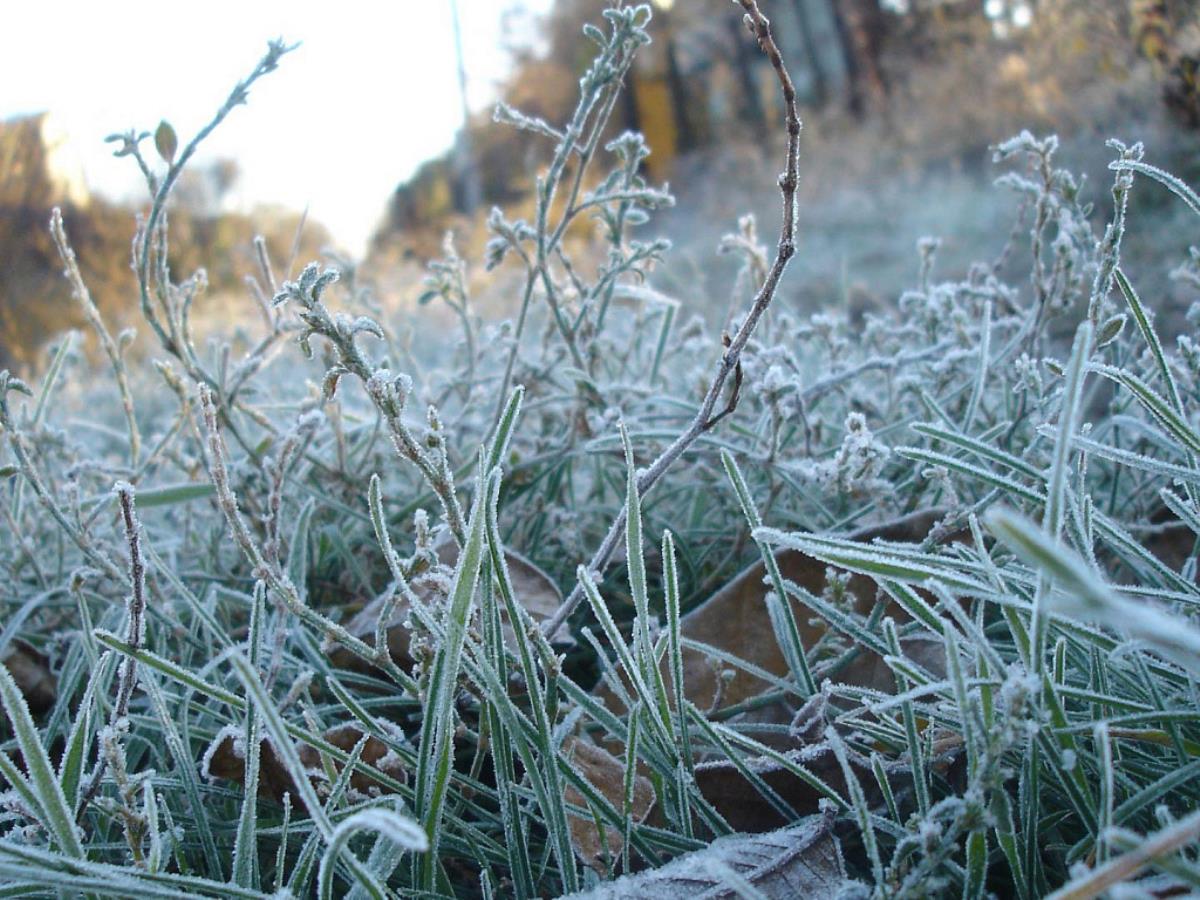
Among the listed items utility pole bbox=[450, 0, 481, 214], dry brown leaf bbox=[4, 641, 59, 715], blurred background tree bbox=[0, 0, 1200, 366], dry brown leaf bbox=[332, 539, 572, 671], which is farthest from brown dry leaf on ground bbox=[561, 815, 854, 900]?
utility pole bbox=[450, 0, 481, 214]

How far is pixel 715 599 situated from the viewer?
0.91 m

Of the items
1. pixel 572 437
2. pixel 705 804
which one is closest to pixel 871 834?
pixel 705 804

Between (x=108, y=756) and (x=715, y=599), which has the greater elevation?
(x=108, y=756)

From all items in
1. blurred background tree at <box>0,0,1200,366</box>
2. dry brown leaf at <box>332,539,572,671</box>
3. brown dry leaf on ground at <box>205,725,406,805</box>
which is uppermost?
blurred background tree at <box>0,0,1200,366</box>

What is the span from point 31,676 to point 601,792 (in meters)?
0.72

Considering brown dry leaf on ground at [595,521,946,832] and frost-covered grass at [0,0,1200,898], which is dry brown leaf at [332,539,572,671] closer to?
frost-covered grass at [0,0,1200,898]

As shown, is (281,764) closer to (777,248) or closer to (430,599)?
(430,599)

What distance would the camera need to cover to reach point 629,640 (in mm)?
1035

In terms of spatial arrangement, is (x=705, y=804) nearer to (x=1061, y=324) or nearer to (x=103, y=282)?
(x=1061, y=324)

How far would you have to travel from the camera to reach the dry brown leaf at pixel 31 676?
3.44 ft

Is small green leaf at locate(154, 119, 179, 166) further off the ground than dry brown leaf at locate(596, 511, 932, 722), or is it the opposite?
small green leaf at locate(154, 119, 179, 166)

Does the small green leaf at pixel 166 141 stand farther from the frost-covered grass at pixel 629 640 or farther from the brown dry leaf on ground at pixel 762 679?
the brown dry leaf on ground at pixel 762 679

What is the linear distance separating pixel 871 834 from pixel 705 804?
5.5 inches

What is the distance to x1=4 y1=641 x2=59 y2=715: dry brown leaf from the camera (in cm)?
105
